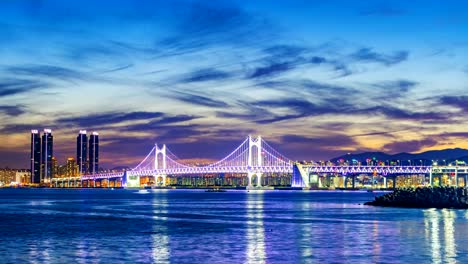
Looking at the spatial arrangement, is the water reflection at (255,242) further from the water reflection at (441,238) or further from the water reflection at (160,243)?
the water reflection at (441,238)

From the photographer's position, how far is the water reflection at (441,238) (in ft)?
68.7

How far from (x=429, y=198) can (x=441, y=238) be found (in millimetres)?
26999

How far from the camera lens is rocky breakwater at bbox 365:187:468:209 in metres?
50.2

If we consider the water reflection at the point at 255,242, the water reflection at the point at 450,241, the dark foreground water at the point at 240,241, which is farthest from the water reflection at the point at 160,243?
the water reflection at the point at 450,241

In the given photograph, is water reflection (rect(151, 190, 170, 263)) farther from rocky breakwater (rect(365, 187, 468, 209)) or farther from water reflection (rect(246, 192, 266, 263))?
rocky breakwater (rect(365, 187, 468, 209))

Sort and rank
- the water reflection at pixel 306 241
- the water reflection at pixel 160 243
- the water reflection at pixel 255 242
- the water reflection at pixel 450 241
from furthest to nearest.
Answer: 1. the water reflection at pixel 306 241
2. the water reflection at pixel 160 243
3. the water reflection at pixel 255 242
4. the water reflection at pixel 450 241

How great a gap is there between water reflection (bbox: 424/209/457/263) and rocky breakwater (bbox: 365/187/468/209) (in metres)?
13.0

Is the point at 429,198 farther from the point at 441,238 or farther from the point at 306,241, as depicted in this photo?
the point at 306,241

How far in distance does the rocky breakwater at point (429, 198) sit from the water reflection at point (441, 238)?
1297 centimetres

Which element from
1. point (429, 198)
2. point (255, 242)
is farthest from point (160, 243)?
point (429, 198)

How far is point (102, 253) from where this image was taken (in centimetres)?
2241

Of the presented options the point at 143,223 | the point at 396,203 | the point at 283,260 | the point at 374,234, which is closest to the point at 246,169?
the point at 396,203

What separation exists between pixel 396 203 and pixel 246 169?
223ft

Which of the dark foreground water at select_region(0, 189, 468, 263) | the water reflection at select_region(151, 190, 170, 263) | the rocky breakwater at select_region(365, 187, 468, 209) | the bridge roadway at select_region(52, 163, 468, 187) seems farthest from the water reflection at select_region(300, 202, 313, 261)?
the bridge roadway at select_region(52, 163, 468, 187)
